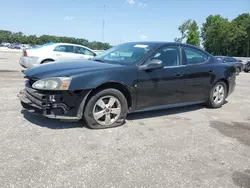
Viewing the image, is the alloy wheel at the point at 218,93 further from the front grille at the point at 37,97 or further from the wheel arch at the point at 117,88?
the front grille at the point at 37,97

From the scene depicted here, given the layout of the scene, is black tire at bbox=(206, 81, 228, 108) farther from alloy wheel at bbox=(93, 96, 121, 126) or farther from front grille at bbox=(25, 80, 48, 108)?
front grille at bbox=(25, 80, 48, 108)

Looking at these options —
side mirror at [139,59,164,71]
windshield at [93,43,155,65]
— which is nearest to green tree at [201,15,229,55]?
windshield at [93,43,155,65]

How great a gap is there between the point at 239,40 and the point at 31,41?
90.3m

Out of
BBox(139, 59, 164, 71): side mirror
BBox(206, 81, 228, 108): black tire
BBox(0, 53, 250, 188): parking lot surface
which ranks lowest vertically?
BBox(0, 53, 250, 188): parking lot surface

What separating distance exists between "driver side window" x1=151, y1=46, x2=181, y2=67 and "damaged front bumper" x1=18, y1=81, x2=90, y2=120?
1689mm

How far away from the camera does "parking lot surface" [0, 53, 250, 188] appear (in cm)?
277

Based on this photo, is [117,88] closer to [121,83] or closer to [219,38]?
[121,83]

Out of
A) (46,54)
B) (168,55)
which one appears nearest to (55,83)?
(168,55)

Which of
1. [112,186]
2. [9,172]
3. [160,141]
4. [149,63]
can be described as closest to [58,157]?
[9,172]

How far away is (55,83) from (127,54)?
169 centimetres

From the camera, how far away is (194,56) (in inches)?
220

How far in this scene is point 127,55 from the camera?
4.92m

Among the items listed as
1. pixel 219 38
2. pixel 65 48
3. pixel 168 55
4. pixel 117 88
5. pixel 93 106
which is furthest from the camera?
pixel 219 38

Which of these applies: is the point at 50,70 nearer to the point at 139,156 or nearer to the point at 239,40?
the point at 139,156
